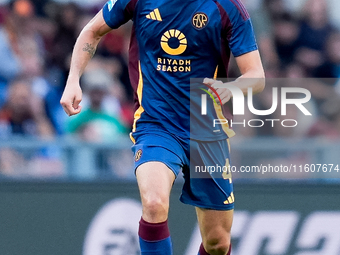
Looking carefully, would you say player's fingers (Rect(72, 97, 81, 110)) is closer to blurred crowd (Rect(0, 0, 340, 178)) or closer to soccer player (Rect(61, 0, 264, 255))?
soccer player (Rect(61, 0, 264, 255))

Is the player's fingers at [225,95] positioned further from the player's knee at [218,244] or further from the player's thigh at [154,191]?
the player's knee at [218,244]

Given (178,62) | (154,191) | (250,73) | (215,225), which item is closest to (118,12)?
(178,62)

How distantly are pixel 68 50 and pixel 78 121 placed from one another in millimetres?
1359

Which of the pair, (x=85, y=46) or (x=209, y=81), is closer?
(x=209, y=81)

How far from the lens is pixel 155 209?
390cm

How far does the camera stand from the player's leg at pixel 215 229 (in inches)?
185

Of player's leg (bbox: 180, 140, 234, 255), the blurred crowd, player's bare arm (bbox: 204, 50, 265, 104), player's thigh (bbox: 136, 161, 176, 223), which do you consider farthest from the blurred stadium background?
player's thigh (bbox: 136, 161, 176, 223)

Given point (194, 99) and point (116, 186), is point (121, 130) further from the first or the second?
point (194, 99)

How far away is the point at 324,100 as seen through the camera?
23.4 feet

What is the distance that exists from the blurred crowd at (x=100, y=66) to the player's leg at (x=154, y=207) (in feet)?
8.51

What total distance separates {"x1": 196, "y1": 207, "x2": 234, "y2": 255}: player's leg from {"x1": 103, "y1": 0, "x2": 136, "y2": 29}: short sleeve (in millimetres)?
1525

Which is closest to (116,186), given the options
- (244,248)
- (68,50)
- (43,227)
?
(43,227)

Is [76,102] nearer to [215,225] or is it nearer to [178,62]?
[178,62]

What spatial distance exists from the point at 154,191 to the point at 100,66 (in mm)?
3829
